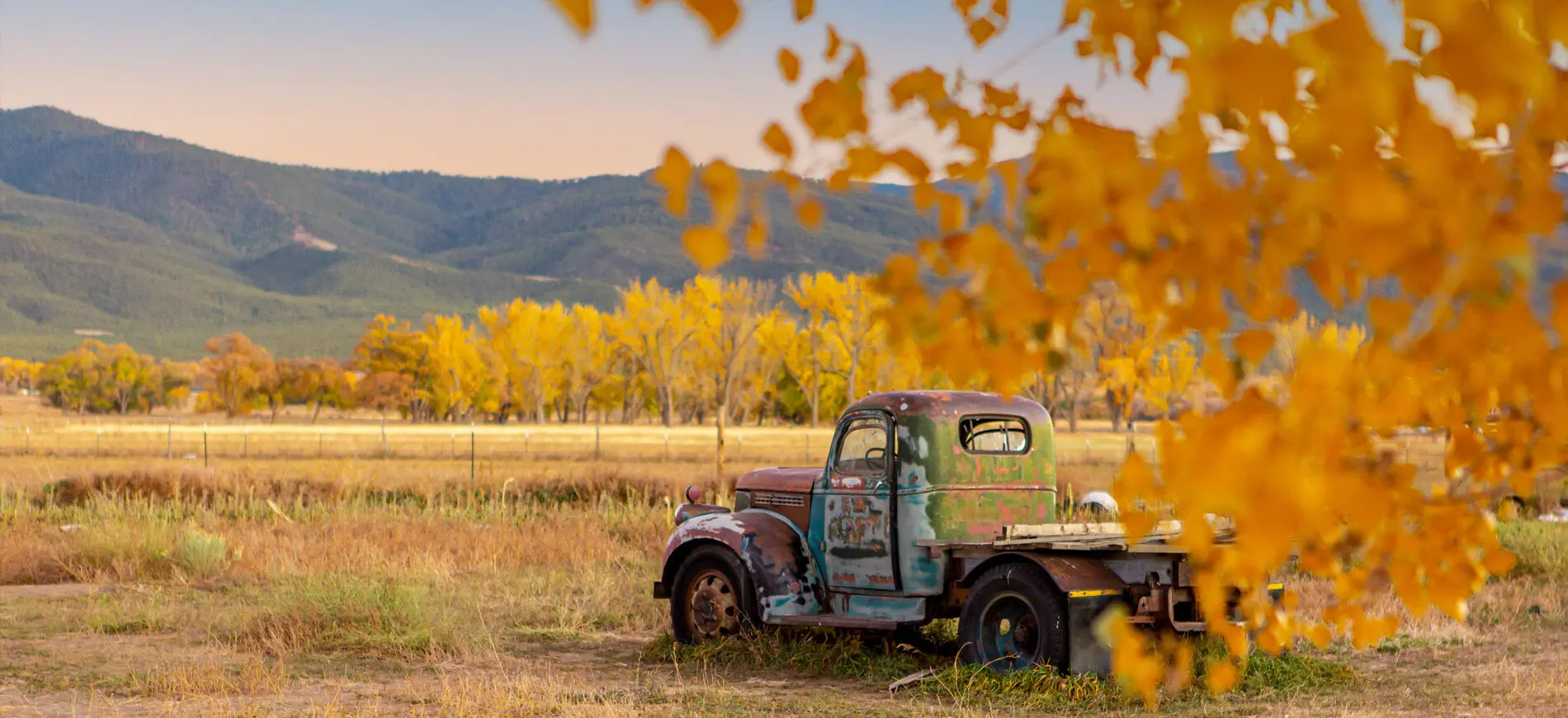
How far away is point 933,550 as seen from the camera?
1015cm

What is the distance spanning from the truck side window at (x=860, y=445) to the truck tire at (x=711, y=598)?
3.64 feet

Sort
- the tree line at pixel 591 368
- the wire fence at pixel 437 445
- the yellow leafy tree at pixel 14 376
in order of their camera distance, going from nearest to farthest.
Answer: the wire fence at pixel 437 445
the tree line at pixel 591 368
the yellow leafy tree at pixel 14 376

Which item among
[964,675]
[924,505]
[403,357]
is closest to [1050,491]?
[924,505]

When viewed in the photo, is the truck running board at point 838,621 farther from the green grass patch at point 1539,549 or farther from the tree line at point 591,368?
the tree line at point 591,368

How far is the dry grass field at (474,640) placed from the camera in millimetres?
9188

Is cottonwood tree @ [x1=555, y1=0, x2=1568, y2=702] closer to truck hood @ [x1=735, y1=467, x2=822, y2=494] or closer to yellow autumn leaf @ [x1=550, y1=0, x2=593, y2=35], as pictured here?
yellow autumn leaf @ [x1=550, y1=0, x2=593, y2=35]

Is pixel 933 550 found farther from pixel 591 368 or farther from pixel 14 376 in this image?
pixel 14 376

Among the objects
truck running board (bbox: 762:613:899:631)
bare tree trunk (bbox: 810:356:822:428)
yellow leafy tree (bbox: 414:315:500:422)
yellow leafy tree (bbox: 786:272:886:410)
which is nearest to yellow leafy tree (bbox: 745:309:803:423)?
bare tree trunk (bbox: 810:356:822:428)

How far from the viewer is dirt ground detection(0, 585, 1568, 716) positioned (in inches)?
352

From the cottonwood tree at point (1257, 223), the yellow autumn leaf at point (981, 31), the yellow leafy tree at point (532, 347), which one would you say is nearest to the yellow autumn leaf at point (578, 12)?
the cottonwood tree at point (1257, 223)

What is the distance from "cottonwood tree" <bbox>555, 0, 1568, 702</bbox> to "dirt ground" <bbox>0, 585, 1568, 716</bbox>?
685cm

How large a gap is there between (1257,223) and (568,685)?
8703 mm

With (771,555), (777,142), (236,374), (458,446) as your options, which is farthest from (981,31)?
(236,374)

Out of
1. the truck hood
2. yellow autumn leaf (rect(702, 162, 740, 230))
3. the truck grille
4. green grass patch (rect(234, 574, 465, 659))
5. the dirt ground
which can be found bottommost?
the dirt ground
